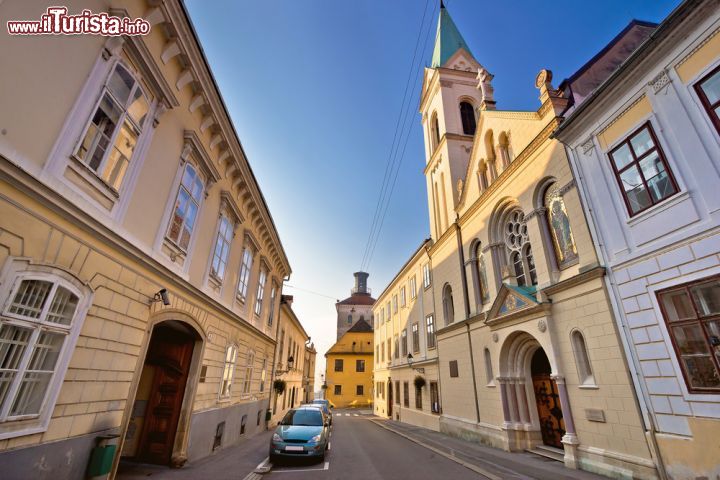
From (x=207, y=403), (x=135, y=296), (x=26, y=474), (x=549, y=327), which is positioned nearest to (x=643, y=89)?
(x=549, y=327)

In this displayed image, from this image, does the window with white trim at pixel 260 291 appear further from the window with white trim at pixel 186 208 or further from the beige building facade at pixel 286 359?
the window with white trim at pixel 186 208

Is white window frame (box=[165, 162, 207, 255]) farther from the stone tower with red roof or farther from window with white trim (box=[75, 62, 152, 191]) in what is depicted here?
the stone tower with red roof

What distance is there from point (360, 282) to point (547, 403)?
2442 inches

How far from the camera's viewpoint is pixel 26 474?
4.45 meters

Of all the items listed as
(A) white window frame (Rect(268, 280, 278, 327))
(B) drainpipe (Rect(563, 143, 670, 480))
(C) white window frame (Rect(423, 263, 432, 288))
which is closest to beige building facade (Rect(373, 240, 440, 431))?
(C) white window frame (Rect(423, 263, 432, 288))

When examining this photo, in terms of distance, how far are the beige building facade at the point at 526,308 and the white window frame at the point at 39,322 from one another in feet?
38.9

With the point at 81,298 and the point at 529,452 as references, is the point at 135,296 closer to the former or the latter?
the point at 81,298

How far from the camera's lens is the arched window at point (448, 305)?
1944 cm

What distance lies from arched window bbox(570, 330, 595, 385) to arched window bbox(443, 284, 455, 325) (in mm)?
9395

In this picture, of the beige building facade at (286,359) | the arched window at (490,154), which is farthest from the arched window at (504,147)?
the beige building facade at (286,359)

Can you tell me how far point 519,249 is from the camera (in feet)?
45.4

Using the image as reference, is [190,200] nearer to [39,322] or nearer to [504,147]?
[39,322]

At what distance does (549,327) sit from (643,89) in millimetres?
7289

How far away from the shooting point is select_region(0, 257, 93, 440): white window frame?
13.9 ft
